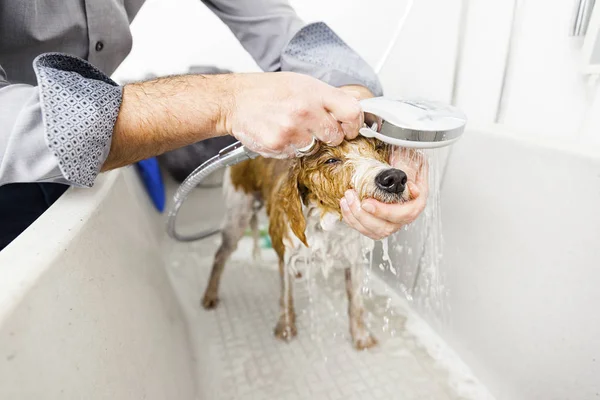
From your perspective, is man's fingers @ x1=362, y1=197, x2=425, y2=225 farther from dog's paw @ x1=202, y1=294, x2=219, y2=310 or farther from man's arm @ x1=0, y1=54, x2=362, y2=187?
dog's paw @ x1=202, y1=294, x2=219, y2=310

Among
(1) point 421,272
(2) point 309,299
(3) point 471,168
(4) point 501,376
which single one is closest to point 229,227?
(2) point 309,299

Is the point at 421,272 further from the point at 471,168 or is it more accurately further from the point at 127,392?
the point at 127,392

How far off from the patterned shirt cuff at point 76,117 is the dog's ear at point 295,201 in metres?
0.45

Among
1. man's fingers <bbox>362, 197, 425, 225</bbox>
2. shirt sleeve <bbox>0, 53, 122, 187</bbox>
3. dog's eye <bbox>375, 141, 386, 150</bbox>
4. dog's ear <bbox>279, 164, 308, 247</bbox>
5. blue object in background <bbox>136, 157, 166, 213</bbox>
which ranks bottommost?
blue object in background <bbox>136, 157, 166, 213</bbox>

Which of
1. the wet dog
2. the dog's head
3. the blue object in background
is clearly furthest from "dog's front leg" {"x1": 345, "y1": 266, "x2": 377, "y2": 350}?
the blue object in background

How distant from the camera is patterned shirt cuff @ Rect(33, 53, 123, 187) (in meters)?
0.58

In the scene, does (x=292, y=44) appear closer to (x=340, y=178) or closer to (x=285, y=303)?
(x=340, y=178)

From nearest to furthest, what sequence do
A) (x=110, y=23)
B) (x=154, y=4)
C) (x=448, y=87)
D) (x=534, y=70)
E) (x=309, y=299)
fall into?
(x=110, y=23)
(x=534, y=70)
(x=448, y=87)
(x=309, y=299)
(x=154, y=4)

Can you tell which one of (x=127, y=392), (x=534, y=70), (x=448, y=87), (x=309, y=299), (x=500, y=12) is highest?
(x=500, y=12)

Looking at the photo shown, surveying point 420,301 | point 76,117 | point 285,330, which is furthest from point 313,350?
point 76,117

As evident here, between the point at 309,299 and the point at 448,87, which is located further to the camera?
the point at 309,299

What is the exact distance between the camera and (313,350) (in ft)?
4.18

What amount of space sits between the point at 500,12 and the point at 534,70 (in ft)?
0.72

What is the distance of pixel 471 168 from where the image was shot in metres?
1.07
